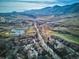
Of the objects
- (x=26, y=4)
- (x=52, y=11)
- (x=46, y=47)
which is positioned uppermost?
(x=26, y=4)

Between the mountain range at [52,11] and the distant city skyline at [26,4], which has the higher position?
the distant city skyline at [26,4]

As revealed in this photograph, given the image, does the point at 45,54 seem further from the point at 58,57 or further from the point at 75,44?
the point at 75,44

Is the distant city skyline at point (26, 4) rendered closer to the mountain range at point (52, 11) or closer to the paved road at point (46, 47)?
the mountain range at point (52, 11)

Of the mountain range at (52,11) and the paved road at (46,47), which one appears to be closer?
the paved road at (46,47)

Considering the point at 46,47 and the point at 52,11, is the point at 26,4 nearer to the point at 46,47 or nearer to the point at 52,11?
the point at 52,11

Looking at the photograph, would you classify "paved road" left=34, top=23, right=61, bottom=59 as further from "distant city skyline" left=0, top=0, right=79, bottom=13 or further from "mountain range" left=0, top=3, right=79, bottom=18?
"distant city skyline" left=0, top=0, right=79, bottom=13

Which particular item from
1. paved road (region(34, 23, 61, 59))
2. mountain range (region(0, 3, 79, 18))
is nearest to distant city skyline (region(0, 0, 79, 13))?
mountain range (region(0, 3, 79, 18))

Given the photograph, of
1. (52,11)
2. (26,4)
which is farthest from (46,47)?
(26,4)

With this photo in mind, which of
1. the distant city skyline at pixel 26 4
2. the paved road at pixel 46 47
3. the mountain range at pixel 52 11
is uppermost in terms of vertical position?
the distant city skyline at pixel 26 4

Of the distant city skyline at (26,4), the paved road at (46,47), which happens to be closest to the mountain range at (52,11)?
the distant city skyline at (26,4)

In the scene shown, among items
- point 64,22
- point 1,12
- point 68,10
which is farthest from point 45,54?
point 1,12

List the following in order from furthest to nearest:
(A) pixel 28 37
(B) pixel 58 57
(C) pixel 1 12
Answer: (C) pixel 1 12 → (A) pixel 28 37 → (B) pixel 58 57
